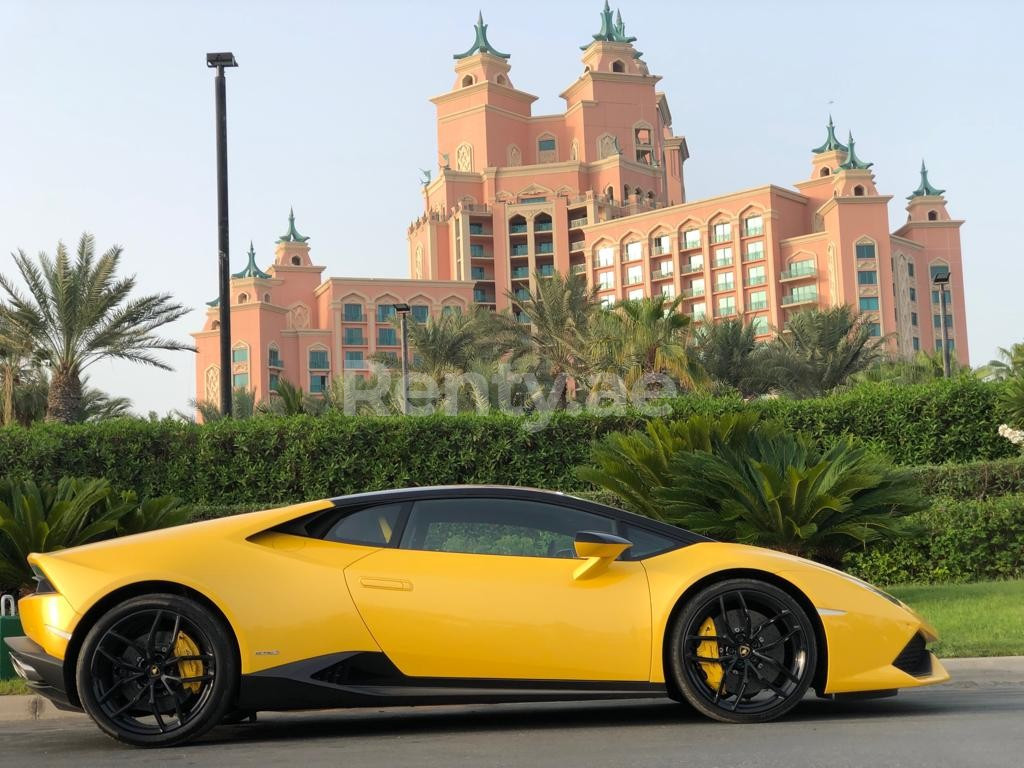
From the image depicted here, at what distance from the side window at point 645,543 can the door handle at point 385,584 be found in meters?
1.11

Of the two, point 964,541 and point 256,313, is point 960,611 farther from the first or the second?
point 256,313

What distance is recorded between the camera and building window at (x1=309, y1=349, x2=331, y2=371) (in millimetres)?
104688

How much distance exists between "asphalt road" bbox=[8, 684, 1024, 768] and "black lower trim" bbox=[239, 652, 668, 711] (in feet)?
0.68

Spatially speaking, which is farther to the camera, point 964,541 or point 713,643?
point 964,541

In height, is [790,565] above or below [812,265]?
below

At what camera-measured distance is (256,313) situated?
104 metres

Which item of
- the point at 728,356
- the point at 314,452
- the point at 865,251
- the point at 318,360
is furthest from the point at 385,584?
the point at 318,360

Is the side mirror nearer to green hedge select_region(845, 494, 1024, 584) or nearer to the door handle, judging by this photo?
the door handle

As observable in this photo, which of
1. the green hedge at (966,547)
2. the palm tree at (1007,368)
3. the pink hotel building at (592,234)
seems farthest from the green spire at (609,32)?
the green hedge at (966,547)

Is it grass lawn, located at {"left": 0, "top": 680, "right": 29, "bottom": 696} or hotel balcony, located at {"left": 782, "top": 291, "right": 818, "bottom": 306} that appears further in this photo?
hotel balcony, located at {"left": 782, "top": 291, "right": 818, "bottom": 306}

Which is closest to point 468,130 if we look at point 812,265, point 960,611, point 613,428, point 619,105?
point 619,105

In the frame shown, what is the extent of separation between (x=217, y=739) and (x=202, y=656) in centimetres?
60

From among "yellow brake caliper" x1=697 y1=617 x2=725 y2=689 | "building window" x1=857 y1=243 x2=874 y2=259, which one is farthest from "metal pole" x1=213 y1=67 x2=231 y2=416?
"building window" x1=857 y1=243 x2=874 y2=259

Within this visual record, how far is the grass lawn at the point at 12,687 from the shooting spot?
7156mm
